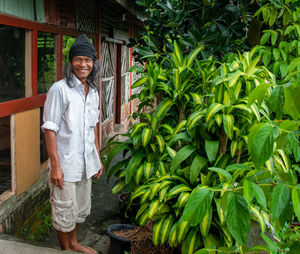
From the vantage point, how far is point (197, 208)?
1.06m

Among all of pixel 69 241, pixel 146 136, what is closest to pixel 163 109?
pixel 146 136

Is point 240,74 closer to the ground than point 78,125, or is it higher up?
higher up

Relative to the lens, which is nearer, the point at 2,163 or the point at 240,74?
the point at 240,74

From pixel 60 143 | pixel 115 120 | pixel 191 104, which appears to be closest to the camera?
pixel 60 143

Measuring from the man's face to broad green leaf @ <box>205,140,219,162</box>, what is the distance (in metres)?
1.20

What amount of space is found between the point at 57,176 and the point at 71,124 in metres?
0.42

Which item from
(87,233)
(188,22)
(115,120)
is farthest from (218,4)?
(115,120)

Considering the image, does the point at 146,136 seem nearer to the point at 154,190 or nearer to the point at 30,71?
the point at 154,190

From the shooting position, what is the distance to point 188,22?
4.13 meters

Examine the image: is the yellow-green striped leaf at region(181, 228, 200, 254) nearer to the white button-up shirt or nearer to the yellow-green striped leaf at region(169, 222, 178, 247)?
the yellow-green striped leaf at region(169, 222, 178, 247)

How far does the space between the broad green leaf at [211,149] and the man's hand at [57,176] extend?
1.19 m

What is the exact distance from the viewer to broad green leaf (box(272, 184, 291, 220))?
1.04 m

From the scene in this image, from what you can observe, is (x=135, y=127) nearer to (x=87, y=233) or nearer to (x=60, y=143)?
(x=60, y=143)

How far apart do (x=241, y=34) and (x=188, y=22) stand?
641mm
